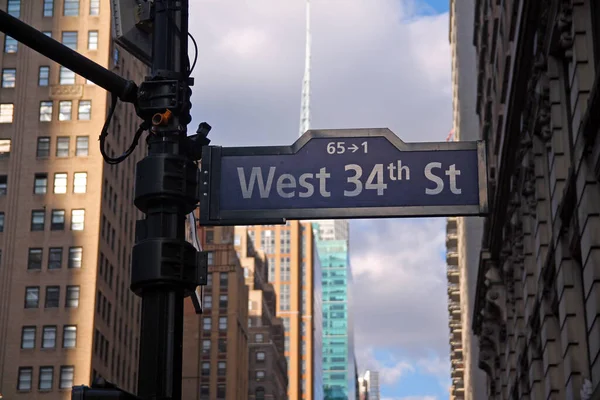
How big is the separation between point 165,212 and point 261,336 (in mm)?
160758

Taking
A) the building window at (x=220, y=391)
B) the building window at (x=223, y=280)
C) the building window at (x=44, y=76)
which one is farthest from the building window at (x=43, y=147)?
the building window at (x=220, y=391)

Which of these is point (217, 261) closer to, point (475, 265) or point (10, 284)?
point (10, 284)

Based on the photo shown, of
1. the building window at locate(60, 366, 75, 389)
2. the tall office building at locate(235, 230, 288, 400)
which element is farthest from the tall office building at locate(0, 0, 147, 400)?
the tall office building at locate(235, 230, 288, 400)

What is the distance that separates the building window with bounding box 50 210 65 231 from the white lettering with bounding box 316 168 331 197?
83828mm

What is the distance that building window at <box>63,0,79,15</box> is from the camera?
94562 mm

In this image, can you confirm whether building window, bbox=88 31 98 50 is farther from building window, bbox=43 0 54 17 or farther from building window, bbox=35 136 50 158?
building window, bbox=35 136 50 158

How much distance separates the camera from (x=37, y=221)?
90.6 meters

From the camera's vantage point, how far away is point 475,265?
79.3 metres

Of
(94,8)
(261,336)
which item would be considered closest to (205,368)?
(261,336)

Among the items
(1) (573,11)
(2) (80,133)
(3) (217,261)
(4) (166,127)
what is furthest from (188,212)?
(3) (217,261)

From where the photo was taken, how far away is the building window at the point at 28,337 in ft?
284

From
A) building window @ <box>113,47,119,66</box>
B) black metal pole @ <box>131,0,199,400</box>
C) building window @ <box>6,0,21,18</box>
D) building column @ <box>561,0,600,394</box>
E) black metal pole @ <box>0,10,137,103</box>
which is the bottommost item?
black metal pole @ <box>131,0,199,400</box>

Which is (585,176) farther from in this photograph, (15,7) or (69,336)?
(15,7)

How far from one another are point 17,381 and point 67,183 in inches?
638
